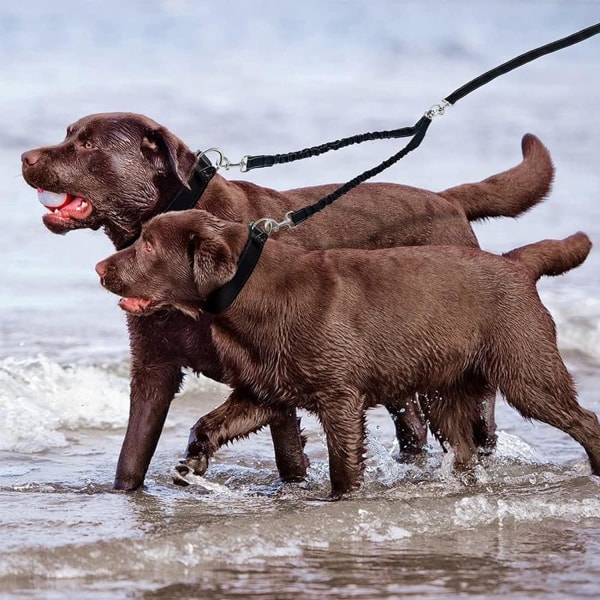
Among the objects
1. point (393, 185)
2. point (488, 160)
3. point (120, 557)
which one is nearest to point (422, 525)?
point (120, 557)

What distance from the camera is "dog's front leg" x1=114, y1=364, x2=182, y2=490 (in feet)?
23.1

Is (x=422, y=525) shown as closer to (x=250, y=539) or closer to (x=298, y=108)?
(x=250, y=539)

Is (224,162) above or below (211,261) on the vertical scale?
above

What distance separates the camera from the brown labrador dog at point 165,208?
6.64m

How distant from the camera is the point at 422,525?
19.9 feet

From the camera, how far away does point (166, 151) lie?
6652 mm

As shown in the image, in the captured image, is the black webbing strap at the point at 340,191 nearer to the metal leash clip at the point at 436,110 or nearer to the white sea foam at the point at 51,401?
the metal leash clip at the point at 436,110

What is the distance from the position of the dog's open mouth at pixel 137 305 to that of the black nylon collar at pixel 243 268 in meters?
0.26

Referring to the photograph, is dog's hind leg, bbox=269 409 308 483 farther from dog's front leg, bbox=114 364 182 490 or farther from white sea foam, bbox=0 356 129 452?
white sea foam, bbox=0 356 129 452

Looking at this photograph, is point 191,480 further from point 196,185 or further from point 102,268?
point 196,185

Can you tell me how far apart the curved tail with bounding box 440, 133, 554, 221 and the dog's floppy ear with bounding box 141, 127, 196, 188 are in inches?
65.2

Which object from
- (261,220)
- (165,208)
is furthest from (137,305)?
(261,220)

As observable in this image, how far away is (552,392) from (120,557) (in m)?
2.33

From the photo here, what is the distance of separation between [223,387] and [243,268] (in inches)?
163
